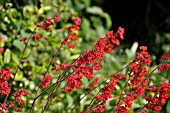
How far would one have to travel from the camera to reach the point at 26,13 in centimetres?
429

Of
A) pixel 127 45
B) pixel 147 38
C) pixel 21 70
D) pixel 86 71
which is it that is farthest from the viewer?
pixel 147 38

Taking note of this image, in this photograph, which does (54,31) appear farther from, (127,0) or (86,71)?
(127,0)

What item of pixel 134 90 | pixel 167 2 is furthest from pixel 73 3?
pixel 167 2

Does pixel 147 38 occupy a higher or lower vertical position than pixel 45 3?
higher

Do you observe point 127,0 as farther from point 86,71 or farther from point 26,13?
point 86,71

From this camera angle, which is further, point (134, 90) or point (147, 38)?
point (147, 38)

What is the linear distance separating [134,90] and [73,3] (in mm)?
3251

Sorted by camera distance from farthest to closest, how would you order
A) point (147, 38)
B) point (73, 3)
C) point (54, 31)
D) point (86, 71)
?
point (147, 38) < point (73, 3) < point (54, 31) < point (86, 71)

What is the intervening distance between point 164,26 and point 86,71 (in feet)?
22.8

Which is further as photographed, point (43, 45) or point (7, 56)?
point (43, 45)

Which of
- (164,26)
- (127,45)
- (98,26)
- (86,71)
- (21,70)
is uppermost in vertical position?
(164,26)

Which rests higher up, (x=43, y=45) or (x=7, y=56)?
(x=43, y=45)

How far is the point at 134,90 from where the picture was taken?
246 cm

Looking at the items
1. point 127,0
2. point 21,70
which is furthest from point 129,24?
point 21,70
